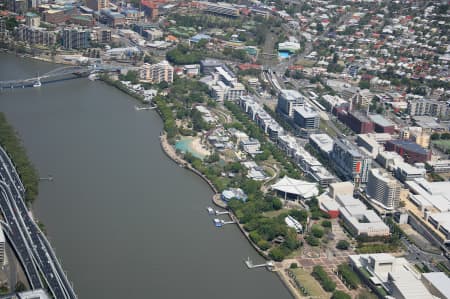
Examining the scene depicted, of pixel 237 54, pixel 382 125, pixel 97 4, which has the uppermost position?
pixel 97 4

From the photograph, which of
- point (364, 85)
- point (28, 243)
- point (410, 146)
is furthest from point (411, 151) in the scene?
point (28, 243)

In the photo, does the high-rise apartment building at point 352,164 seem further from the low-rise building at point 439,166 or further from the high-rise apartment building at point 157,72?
the high-rise apartment building at point 157,72

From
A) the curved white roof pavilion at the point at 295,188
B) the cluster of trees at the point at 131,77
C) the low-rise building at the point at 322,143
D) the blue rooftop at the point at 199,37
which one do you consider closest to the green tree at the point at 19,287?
the curved white roof pavilion at the point at 295,188

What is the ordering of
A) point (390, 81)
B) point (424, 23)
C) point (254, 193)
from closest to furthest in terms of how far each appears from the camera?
point (254, 193) → point (390, 81) → point (424, 23)

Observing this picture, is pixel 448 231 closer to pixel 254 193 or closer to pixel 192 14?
pixel 254 193

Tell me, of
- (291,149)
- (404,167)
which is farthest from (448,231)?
(291,149)

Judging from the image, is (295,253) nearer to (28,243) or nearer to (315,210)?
(315,210)
